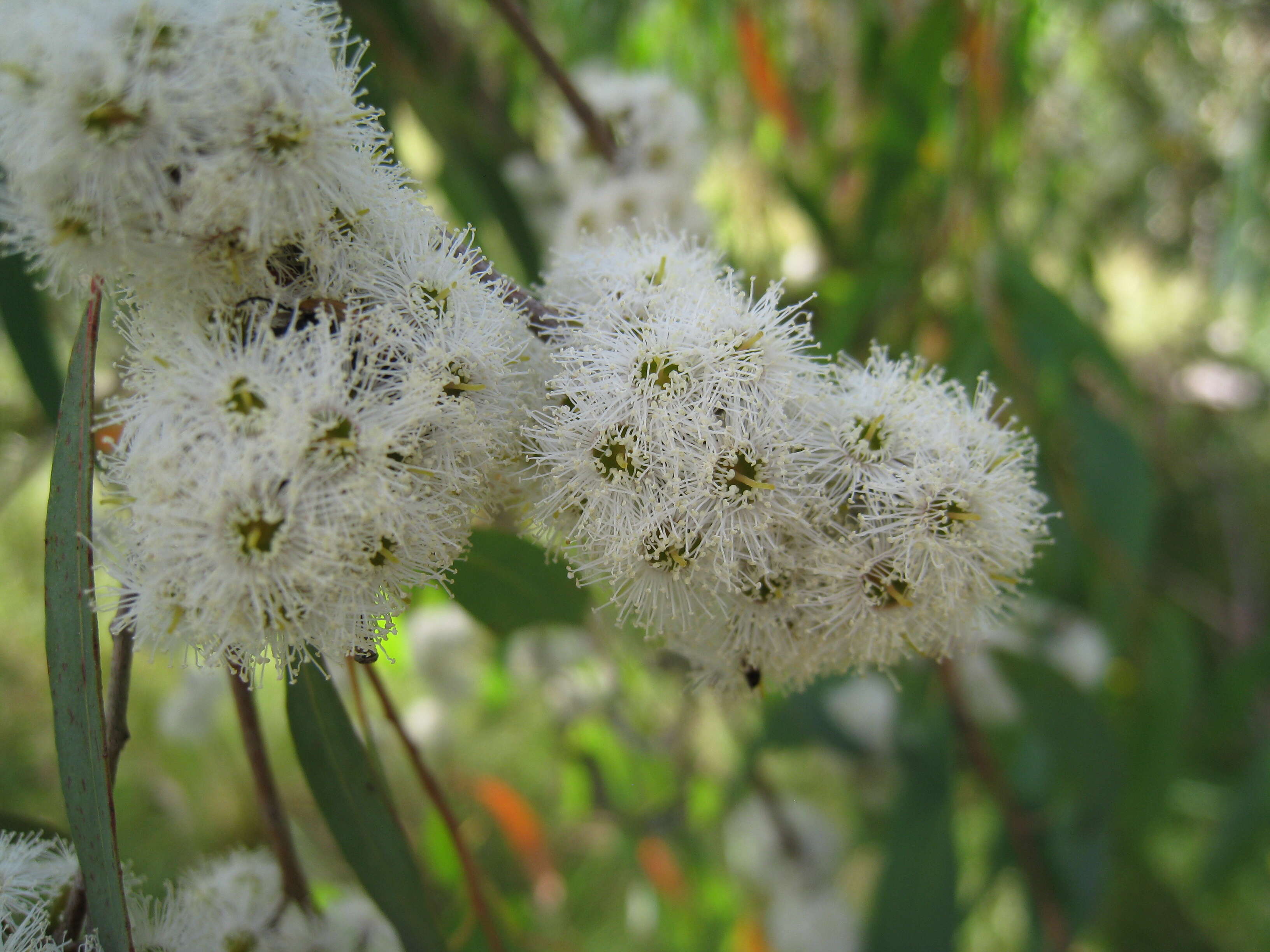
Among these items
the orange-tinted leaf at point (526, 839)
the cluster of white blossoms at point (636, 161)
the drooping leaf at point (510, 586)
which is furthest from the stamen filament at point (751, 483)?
the orange-tinted leaf at point (526, 839)

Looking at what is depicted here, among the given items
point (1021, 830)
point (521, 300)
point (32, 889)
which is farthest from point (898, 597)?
point (1021, 830)

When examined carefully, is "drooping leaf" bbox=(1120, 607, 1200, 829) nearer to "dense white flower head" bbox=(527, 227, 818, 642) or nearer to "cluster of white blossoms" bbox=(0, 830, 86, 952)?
"dense white flower head" bbox=(527, 227, 818, 642)

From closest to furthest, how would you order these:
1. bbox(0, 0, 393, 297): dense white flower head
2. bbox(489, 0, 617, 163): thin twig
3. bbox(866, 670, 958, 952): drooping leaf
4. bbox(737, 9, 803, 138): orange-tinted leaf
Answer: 1. bbox(0, 0, 393, 297): dense white flower head
2. bbox(489, 0, 617, 163): thin twig
3. bbox(866, 670, 958, 952): drooping leaf
4. bbox(737, 9, 803, 138): orange-tinted leaf

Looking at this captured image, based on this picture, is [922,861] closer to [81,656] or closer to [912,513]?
[912,513]

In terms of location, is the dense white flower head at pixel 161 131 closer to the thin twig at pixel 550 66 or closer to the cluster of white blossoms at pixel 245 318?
the cluster of white blossoms at pixel 245 318

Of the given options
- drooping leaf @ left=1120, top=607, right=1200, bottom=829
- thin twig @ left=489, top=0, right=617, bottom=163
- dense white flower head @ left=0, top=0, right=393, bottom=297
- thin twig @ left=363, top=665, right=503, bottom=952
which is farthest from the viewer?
drooping leaf @ left=1120, top=607, right=1200, bottom=829

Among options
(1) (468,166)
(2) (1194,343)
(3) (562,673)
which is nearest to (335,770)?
(1) (468,166)

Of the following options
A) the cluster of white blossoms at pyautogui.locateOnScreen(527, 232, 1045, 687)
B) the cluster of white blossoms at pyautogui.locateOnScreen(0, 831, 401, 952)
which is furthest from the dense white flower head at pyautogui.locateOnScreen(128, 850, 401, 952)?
the cluster of white blossoms at pyautogui.locateOnScreen(527, 232, 1045, 687)
